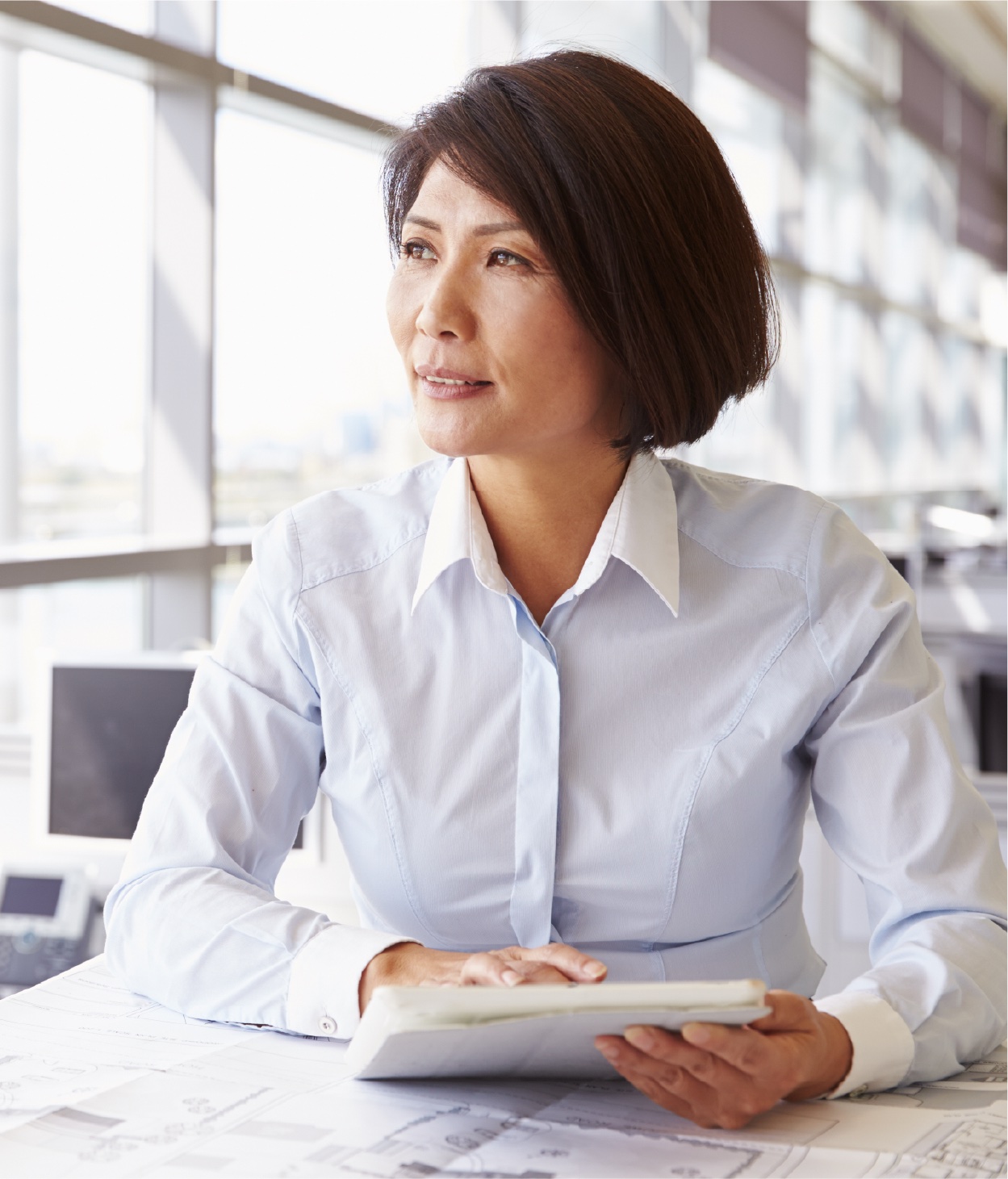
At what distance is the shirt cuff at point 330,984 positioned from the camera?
3.37ft

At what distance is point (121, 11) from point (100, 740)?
2.22 metres

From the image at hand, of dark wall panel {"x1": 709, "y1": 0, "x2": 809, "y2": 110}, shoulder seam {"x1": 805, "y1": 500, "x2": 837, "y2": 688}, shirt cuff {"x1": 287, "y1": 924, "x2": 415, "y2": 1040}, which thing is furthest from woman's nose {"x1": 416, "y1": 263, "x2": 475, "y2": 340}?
dark wall panel {"x1": 709, "y1": 0, "x2": 809, "y2": 110}

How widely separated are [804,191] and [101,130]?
564 centimetres

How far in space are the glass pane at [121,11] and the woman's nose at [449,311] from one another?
7.63 ft

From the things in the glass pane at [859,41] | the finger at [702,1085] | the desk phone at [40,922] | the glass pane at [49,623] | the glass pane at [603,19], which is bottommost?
the desk phone at [40,922]

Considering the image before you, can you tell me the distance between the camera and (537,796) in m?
1.16

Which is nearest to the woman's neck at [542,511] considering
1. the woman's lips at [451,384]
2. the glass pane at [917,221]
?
the woman's lips at [451,384]

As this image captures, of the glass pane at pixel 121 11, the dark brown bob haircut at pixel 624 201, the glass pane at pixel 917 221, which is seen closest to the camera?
the dark brown bob haircut at pixel 624 201

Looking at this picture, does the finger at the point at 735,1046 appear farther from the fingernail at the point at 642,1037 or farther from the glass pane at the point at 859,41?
the glass pane at the point at 859,41

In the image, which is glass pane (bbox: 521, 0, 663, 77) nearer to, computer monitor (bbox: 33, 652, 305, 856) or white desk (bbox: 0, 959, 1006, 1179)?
computer monitor (bbox: 33, 652, 305, 856)

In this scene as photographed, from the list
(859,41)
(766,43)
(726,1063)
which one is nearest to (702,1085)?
(726,1063)

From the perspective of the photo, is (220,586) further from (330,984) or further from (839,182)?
(839,182)

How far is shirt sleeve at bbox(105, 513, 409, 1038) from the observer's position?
1.06 m

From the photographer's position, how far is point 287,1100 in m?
0.90
